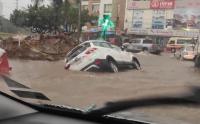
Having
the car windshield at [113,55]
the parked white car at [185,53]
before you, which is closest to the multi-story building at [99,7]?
the car windshield at [113,55]

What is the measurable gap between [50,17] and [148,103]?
2.65ft

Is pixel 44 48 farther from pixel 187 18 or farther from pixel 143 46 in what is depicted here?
pixel 187 18

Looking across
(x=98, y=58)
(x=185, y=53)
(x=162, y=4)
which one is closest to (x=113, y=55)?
(x=98, y=58)

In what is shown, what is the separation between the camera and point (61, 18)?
48.9 inches

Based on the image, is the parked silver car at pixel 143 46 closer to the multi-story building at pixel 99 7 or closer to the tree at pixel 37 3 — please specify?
the multi-story building at pixel 99 7

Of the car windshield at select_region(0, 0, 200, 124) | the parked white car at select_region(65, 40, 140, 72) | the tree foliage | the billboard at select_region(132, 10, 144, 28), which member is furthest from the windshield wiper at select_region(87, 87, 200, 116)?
the parked white car at select_region(65, 40, 140, 72)

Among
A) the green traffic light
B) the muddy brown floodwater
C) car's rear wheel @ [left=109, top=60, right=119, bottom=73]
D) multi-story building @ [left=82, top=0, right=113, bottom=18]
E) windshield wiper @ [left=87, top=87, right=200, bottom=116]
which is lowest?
car's rear wheel @ [left=109, top=60, right=119, bottom=73]

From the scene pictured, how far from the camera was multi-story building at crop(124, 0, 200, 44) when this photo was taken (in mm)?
1391

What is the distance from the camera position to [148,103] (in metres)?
0.42

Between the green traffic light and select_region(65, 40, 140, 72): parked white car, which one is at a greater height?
the green traffic light

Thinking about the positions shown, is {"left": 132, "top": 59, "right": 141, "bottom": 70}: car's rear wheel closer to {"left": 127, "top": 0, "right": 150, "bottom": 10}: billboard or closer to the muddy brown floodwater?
the muddy brown floodwater

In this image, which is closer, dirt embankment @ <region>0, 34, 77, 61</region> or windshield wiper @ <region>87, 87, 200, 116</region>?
windshield wiper @ <region>87, 87, 200, 116</region>

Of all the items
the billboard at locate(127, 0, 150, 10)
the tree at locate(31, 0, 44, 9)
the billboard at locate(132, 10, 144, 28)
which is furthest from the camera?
the billboard at locate(132, 10, 144, 28)

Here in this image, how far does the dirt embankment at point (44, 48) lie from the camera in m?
1.71
